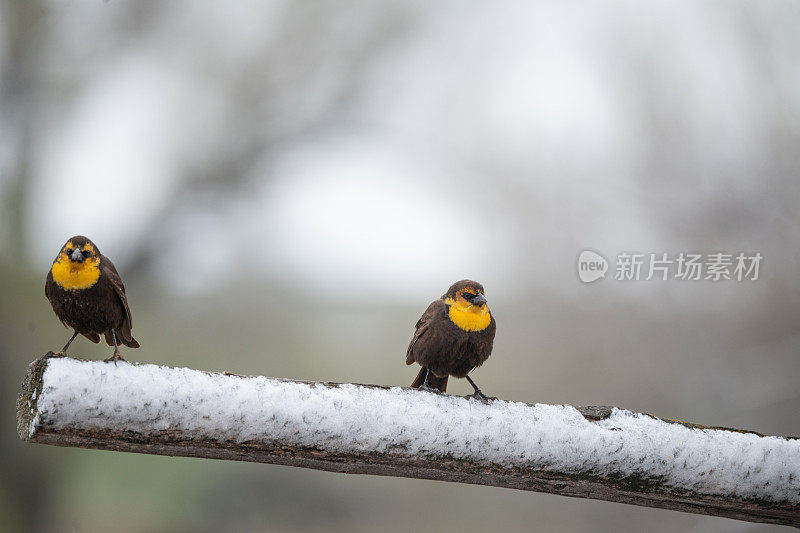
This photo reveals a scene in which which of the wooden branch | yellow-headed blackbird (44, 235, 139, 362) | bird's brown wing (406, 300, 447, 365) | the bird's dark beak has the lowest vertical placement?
the wooden branch

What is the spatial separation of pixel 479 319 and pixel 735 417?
2.33 m

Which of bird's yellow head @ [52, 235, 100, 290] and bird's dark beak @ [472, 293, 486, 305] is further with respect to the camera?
bird's dark beak @ [472, 293, 486, 305]

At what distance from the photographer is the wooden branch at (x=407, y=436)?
1803 mm

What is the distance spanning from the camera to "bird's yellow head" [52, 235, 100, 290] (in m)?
2.25

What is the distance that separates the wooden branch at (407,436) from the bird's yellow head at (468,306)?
1.55 feet

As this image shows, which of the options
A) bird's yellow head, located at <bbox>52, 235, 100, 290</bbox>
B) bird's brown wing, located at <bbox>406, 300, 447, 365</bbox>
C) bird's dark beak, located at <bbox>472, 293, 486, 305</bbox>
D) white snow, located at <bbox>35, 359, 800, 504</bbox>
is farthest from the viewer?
bird's brown wing, located at <bbox>406, 300, 447, 365</bbox>

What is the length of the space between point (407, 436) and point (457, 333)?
0.71 m

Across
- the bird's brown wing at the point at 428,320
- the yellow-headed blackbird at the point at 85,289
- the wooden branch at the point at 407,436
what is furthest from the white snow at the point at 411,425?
the bird's brown wing at the point at 428,320

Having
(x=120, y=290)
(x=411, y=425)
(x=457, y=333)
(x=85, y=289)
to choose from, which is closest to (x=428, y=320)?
(x=457, y=333)

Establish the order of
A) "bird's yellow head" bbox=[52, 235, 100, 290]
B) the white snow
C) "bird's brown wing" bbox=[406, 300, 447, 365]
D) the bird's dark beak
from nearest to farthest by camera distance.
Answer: the white snow → "bird's yellow head" bbox=[52, 235, 100, 290] → the bird's dark beak → "bird's brown wing" bbox=[406, 300, 447, 365]

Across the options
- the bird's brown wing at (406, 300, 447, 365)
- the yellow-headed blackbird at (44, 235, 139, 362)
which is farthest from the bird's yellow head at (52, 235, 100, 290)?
the bird's brown wing at (406, 300, 447, 365)

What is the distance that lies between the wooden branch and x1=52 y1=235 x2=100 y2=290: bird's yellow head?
0.52 metres

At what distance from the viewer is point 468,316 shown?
2.71 meters

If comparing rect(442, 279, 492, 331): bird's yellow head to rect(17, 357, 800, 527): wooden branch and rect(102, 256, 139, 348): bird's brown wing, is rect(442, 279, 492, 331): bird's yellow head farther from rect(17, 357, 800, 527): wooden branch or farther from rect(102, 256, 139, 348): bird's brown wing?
rect(102, 256, 139, 348): bird's brown wing
